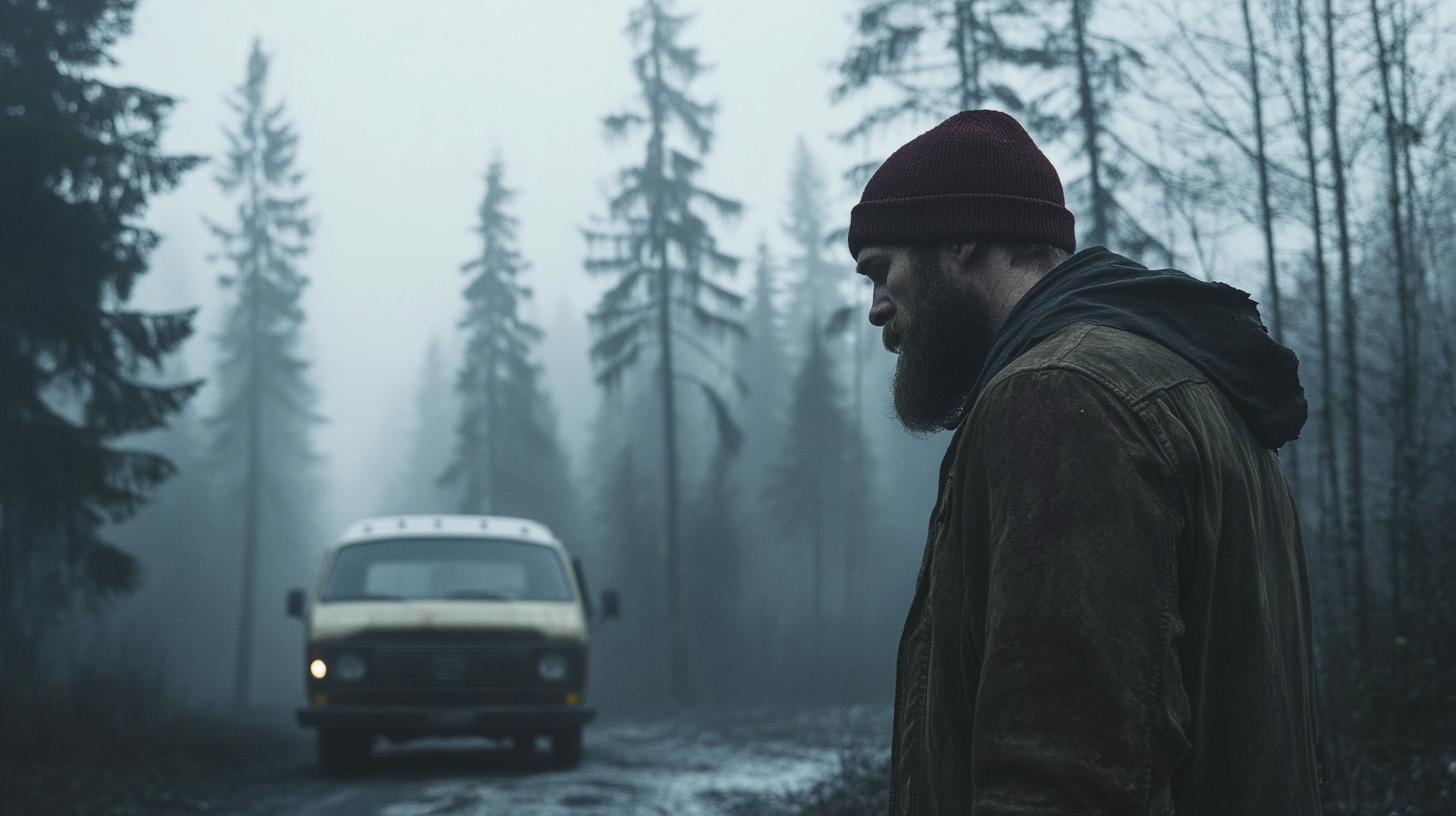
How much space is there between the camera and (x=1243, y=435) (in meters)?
1.82

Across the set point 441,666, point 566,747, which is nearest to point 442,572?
point 441,666

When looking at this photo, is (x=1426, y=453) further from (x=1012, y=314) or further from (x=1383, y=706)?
(x=1012, y=314)

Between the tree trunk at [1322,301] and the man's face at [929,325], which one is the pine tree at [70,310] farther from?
the man's face at [929,325]

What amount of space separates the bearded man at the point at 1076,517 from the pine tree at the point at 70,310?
46.1ft

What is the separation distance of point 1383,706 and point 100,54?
1607cm

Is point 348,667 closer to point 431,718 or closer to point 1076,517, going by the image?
point 431,718

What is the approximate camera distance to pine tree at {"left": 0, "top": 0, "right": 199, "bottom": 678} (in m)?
14.5

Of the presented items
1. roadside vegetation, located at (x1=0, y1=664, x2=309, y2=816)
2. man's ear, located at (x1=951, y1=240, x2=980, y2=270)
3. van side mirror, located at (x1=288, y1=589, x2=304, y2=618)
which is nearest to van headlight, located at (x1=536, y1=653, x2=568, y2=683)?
van side mirror, located at (x1=288, y1=589, x2=304, y2=618)

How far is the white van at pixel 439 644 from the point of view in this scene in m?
9.87

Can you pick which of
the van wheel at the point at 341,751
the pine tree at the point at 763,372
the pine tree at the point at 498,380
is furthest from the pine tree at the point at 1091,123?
the pine tree at the point at 763,372

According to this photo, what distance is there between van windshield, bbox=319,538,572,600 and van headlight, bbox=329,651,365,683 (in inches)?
27.6

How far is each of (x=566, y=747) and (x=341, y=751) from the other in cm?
188

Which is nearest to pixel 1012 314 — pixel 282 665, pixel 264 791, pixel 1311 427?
pixel 264 791

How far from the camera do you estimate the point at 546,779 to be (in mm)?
Result: 9398
